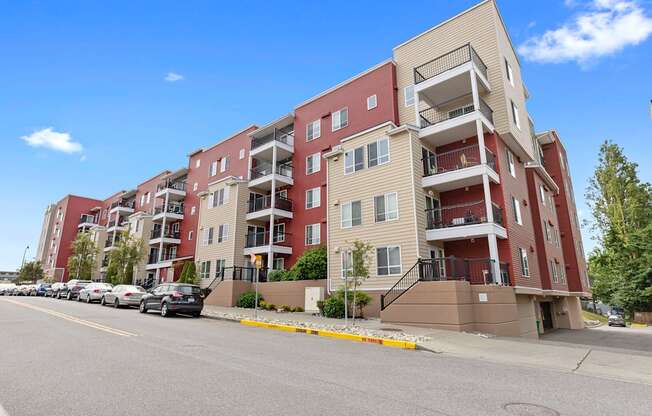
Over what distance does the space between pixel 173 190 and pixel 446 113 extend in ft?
104

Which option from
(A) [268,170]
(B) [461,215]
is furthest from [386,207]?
(A) [268,170]

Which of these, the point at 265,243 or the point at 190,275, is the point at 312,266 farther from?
the point at 190,275

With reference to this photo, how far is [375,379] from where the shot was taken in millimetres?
6754

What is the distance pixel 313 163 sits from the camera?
1159 inches

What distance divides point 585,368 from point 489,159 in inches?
535

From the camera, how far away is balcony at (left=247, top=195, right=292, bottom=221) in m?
29.2

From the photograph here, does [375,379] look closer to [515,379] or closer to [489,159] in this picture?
[515,379]

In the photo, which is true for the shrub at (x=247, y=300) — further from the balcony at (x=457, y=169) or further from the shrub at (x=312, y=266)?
the balcony at (x=457, y=169)

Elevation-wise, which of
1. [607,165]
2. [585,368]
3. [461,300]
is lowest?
[585,368]

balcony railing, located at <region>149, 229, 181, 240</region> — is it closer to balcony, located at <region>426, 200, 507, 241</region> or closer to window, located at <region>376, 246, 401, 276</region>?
window, located at <region>376, 246, 401, 276</region>

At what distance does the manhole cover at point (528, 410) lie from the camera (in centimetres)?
508

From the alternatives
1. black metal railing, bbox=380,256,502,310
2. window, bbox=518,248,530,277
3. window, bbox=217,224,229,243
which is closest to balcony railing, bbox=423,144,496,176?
window, bbox=518,248,530,277

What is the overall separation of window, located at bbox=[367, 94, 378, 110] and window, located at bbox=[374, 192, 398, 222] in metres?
7.92

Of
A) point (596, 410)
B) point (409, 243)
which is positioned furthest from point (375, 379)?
point (409, 243)
